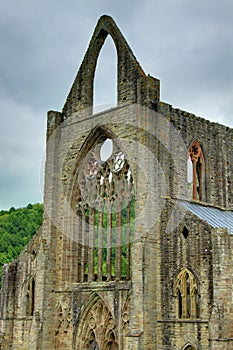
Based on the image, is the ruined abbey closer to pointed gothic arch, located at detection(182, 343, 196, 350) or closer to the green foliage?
pointed gothic arch, located at detection(182, 343, 196, 350)

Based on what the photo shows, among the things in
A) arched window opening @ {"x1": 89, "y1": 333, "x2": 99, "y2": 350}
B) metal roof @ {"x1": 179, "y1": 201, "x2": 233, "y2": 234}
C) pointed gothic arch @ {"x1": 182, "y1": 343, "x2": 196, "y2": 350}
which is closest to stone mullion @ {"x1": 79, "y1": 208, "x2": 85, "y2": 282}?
arched window opening @ {"x1": 89, "y1": 333, "x2": 99, "y2": 350}

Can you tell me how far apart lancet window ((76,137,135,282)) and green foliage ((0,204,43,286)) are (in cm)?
3026

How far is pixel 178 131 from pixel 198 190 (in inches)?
102

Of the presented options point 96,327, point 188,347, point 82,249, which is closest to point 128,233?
point 82,249

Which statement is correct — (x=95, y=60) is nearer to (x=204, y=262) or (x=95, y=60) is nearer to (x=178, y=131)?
(x=178, y=131)

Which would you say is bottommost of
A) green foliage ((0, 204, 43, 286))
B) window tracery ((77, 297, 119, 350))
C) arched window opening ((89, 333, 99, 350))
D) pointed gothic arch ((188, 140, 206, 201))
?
arched window opening ((89, 333, 99, 350))

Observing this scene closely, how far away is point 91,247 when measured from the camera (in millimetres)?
21000

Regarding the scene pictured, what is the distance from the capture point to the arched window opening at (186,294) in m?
17.2

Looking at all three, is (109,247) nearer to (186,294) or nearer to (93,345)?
(186,294)

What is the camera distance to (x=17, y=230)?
57.6 metres

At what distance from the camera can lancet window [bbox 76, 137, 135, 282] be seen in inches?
786

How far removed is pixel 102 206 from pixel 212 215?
4.24 m

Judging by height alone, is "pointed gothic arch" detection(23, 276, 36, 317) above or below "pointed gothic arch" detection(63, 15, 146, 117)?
below

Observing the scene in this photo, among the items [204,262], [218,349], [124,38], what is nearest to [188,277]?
[204,262]
